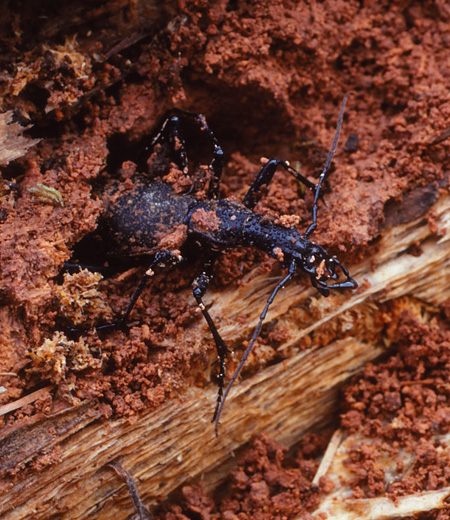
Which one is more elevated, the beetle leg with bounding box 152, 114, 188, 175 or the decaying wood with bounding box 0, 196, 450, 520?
the beetle leg with bounding box 152, 114, 188, 175

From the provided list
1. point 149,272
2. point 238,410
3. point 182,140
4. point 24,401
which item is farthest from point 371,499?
point 182,140

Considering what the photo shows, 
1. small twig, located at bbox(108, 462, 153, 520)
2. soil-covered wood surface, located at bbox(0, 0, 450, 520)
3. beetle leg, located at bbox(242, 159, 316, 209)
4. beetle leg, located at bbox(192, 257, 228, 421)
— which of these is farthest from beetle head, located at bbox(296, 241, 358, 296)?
small twig, located at bbox(108, 462, 153, 520)

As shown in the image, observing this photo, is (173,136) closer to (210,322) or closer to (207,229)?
(207,229)

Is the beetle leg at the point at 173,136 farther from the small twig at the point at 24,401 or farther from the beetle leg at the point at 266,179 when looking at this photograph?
the small twig at the point at 24,401

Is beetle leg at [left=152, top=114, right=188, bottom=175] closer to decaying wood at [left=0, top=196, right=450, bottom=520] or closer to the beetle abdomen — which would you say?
the beetle abdomen

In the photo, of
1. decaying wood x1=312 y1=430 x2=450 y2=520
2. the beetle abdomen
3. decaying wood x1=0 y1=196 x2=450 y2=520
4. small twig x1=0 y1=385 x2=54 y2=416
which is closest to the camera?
small twig x1=0 y1=385 x2=54 y2=416

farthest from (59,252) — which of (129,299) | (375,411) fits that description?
(375,411)

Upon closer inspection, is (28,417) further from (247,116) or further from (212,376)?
(247,116)
